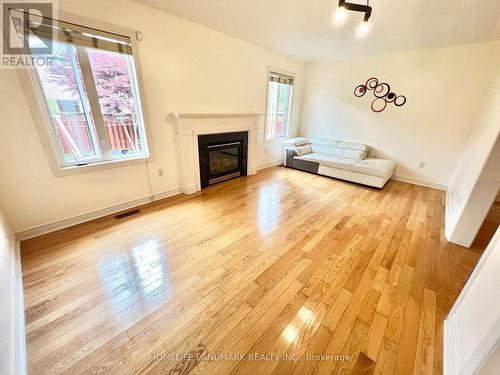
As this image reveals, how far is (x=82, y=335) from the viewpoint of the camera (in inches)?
49.5

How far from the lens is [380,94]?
13.5ft

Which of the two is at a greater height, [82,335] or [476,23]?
[476,23]

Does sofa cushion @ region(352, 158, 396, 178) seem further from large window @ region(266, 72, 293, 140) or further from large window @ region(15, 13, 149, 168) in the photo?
large window @ region(15, 13, 149, 168)

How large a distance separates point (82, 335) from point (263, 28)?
3.93 meters

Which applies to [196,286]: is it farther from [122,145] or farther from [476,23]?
[476,23]

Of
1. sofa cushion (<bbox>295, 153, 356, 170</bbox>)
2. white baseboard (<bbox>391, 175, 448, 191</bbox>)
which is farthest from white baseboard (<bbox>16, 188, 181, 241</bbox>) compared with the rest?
white baseboard (<bbox>391, 175, 448, 191</bbox>)

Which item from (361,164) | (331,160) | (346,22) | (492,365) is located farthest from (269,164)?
(492,365)

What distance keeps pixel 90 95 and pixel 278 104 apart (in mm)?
3709

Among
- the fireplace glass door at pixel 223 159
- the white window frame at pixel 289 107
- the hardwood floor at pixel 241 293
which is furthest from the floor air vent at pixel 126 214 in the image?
the white window frame at pixel 289 107

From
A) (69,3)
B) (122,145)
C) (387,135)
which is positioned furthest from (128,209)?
(387,135)

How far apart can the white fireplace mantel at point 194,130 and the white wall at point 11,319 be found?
1986 millimetres

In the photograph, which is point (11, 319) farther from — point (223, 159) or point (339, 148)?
point (339, 148)

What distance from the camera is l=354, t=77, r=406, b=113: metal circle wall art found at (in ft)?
13.0

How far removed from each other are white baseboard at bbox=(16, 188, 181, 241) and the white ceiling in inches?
96.4
